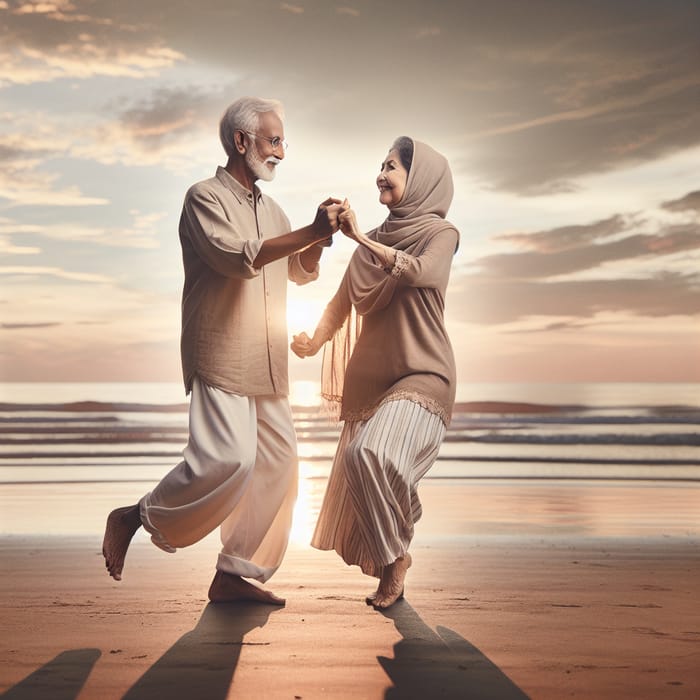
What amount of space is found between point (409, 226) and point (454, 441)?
1099 cm

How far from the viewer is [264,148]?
3.92 meters

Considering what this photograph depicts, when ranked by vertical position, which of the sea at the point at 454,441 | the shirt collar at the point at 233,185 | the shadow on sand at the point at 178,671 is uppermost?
the shirt collar at the point at 233,185

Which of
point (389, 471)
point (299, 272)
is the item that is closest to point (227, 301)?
point (299, 272)

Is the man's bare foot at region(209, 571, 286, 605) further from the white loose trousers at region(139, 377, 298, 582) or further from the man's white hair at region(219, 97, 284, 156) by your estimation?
the man's white hair at region(219, 97, 284, 156)

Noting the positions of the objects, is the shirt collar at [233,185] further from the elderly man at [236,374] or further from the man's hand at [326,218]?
the man's hand at [326,218]

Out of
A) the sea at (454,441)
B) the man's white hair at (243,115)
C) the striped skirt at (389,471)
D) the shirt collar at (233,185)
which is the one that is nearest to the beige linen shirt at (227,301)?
the shirt collar at (233,185)

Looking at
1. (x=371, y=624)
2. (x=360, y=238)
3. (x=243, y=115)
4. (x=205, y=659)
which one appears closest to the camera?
(x=205, y=659)

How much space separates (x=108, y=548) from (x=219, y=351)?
82 centimetres

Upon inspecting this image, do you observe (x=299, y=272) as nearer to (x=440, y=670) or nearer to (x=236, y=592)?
(x=236, y=592)

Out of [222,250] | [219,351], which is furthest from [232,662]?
[222,250]

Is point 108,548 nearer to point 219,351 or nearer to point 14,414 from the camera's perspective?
point 219,351

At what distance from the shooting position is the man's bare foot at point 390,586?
3.82 meters

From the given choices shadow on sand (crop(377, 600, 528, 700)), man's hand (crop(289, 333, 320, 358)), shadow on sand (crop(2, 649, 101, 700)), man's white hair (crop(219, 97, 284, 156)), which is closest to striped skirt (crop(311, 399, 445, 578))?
shadow on sand (crop(377, 600, 528, 700))

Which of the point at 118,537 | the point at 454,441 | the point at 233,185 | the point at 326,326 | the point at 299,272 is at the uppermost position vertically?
the point at 233,185
